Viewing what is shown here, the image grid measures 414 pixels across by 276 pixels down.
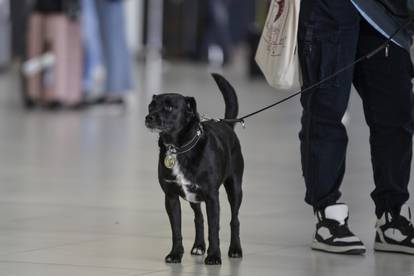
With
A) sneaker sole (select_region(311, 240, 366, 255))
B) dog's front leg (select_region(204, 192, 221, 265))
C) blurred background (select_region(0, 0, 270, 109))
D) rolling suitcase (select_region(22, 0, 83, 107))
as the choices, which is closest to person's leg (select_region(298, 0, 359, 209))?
sneaker sole (select_region(311, 240, 366, 255))

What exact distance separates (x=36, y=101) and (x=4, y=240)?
7741 mm

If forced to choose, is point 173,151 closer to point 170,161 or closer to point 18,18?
point 170,161

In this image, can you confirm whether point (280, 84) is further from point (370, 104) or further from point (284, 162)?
point (284, 162)

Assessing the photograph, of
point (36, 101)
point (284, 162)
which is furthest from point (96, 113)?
point (284, 162)

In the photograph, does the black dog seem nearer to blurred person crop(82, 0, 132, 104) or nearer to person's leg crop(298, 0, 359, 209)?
person's leg crop(298, 0, 359, 209)

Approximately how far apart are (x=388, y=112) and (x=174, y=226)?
0.99m

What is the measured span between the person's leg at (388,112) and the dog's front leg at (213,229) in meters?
0.83

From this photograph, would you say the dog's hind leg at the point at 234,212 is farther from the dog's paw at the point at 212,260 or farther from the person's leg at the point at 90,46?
the person's leg at the point at 90,46

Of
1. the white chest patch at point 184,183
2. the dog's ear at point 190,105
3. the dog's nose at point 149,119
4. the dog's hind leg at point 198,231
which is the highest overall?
the dog's ear at point 190,105

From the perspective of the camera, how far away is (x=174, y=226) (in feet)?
13.6

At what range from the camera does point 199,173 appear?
4.04m

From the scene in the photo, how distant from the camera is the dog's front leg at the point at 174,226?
4.14 m

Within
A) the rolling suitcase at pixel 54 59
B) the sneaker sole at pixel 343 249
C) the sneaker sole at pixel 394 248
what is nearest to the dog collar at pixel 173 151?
the sneaker sole at pixel 343 249

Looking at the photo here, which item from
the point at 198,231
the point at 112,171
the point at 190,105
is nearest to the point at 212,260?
the point at 198,231
